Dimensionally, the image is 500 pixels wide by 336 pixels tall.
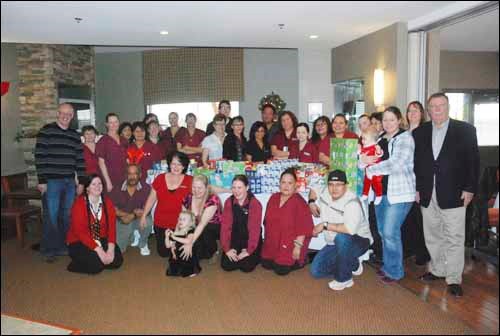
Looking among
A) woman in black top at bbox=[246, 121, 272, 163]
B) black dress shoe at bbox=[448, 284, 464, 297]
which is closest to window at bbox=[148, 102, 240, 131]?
woman in black top at bbox=[246, 121, 272, 163]

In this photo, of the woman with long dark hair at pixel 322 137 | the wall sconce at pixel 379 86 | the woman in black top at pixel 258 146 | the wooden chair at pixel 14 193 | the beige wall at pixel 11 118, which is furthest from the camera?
the beige wall at pixel 11 118

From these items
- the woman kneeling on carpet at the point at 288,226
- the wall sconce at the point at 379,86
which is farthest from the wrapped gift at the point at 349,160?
the wall sconce at the point at 379,86

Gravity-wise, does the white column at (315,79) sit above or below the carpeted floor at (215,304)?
above

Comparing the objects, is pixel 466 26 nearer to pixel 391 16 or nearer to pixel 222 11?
pixel 391 16

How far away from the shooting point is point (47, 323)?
276cm

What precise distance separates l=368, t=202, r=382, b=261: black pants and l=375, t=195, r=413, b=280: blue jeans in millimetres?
455

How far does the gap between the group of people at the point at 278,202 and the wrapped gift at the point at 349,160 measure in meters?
0.08

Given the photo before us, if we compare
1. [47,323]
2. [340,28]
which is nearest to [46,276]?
[47,323]

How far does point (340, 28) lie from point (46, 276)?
4.07 m

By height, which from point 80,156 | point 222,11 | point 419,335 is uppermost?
point 222,11

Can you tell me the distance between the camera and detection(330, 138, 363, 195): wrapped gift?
358cm

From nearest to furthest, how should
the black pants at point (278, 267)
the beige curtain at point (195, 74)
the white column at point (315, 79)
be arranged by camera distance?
the black pants at point (278, 267) → the white column at point (315, 79) → the beige curtain at point (195, 74)

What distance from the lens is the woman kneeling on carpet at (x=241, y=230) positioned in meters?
3.66

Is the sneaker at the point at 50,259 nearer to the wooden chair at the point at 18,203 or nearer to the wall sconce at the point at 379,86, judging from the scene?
the wooden chair at the point at 18,203
